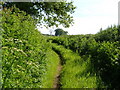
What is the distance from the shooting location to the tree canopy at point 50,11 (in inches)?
925

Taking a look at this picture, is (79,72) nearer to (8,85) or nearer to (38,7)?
(8,85)

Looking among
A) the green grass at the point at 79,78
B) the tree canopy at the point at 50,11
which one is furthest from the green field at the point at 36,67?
the tree canopy at the point at 50,11

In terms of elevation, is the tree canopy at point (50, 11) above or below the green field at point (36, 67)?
above

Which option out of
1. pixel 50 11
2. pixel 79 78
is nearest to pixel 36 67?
pixel 79 78

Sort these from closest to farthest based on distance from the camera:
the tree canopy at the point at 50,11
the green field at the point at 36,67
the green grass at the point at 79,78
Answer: the green field at the point at 36,67 → the green grass at the point at 79,78 → the tree canopy at the point at 50,11

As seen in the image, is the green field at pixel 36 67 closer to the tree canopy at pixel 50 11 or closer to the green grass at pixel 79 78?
the green grass at pixel 79 78

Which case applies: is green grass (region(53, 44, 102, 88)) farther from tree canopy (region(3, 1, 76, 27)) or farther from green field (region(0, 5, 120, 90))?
tree canopy (region(3, 1, 76, 27))

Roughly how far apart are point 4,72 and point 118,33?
47.4 ft

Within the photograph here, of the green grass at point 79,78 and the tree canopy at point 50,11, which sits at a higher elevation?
the tree canopy at point 50,11

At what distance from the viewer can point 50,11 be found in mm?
24938

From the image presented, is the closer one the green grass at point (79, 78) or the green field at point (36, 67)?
the green field at point (36, 67)

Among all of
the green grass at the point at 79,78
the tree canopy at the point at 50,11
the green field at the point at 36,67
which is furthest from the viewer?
the tree canopy at the point at 50,11

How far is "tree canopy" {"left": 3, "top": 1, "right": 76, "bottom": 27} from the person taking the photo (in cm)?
2348

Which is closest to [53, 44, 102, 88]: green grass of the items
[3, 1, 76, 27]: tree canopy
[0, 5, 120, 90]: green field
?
[0, 5, 120, 90]: green field
